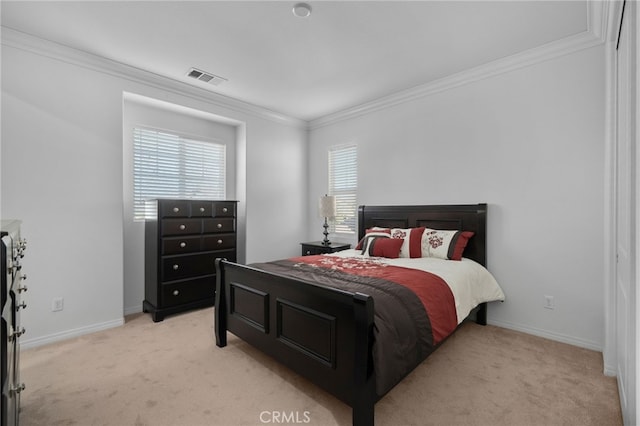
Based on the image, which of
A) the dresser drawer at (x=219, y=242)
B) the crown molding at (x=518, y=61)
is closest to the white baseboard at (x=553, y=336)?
the crown molding at (x=518, y=61)

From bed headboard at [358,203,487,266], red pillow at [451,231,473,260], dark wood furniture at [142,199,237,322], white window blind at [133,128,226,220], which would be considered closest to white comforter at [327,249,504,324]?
red pillow at [451,231,473,260]

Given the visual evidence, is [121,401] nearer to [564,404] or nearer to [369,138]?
[564,404]

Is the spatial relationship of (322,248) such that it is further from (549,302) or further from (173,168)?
(549,302)

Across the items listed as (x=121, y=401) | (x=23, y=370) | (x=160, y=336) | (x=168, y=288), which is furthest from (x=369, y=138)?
Answer: (x=23, y=370)

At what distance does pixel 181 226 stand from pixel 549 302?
12.3ft

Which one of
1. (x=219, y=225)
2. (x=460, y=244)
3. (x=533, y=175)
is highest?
(x=533, y=175)

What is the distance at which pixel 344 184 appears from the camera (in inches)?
184

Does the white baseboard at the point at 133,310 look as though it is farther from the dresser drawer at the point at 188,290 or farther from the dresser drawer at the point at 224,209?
the dresser drawer at the point at 224,209

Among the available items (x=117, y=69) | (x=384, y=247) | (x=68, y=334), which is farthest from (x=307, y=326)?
(x=117, y=69)

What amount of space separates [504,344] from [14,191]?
14.4ft

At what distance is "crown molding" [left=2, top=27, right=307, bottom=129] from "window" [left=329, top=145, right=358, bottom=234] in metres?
1.25
